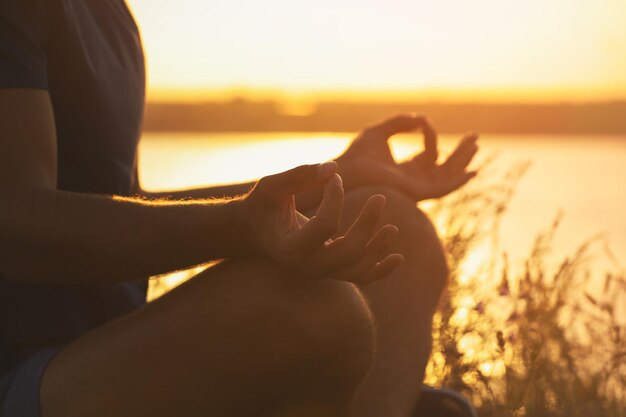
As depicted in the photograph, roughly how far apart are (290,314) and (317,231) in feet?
0.71

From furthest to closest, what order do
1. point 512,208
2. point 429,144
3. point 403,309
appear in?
point 512,208, point 429,144, point 403,309

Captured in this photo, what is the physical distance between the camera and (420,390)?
2619 mm

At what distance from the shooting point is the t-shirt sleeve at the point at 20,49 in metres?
1.96

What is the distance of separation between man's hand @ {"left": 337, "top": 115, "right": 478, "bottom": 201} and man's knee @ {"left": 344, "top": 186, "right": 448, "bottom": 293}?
67 mm

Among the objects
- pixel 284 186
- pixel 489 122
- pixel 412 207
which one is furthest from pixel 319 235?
pixel 489 122

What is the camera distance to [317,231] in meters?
1.77

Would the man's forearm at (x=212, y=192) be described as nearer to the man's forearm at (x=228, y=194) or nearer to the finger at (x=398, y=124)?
the man's forearm at (x=228, y=194)

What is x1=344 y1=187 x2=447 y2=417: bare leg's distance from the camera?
2.43m

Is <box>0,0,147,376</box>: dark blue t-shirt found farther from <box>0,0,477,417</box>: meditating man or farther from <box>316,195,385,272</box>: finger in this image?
<box>316,195,385,272</box>: finger

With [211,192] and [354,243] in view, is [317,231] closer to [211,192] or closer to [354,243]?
[354,243]

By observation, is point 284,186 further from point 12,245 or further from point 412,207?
point 412,207

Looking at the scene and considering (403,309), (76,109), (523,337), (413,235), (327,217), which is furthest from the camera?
(523,337)

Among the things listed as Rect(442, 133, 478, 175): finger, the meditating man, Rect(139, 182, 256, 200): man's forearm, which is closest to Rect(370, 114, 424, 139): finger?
Rect(442, 133, 478, 175): finger

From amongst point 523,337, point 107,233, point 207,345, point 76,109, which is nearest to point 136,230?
point 107,233
